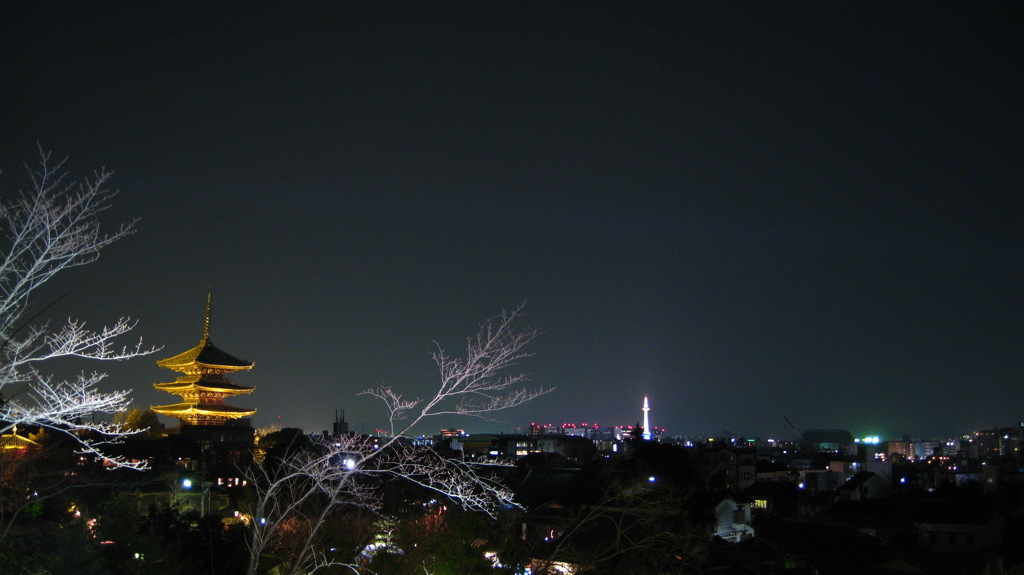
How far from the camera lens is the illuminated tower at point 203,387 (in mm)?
45906

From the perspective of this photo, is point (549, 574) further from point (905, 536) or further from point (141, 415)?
point (141, 415)

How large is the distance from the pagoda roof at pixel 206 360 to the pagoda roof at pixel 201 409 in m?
2.39

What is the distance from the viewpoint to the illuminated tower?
151ft

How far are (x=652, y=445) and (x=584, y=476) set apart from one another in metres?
9.93

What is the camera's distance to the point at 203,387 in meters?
45.9

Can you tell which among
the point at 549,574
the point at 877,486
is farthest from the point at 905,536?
the point at 549,574

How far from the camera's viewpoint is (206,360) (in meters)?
45.8

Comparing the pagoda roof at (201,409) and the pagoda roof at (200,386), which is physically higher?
the pagoda roof at (200,386)

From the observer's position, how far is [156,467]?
85.9 ft

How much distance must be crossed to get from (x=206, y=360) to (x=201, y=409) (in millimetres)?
3143

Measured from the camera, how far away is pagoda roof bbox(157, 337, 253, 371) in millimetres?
45688

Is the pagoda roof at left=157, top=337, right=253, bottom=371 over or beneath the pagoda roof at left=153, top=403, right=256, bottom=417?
over

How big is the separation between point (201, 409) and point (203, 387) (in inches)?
55.5

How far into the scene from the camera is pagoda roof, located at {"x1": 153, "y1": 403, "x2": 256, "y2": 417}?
45.9 meters
